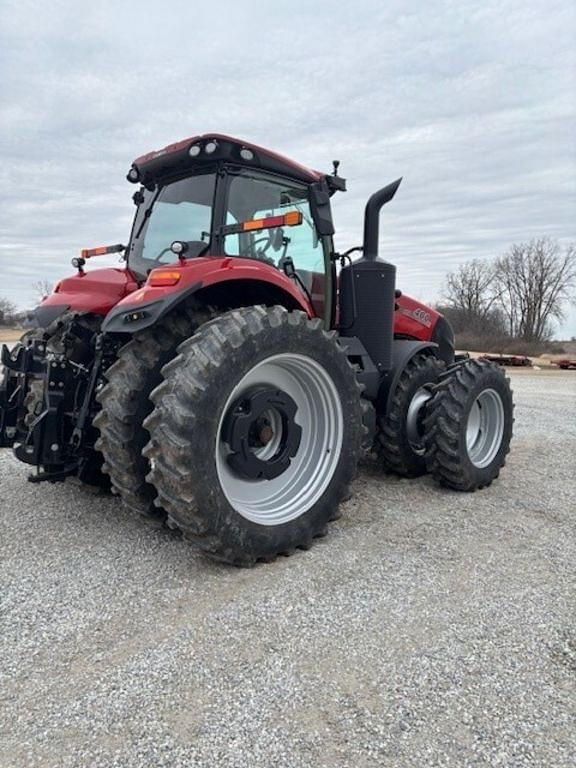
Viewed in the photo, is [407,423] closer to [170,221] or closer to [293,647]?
[170,221]

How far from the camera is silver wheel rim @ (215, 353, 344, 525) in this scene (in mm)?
3328

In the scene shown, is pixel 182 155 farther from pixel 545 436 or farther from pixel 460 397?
pixel 545 436

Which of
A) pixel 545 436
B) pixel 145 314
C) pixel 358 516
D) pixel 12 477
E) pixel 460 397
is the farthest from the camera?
pixel 545 436

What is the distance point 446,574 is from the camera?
3033 mm

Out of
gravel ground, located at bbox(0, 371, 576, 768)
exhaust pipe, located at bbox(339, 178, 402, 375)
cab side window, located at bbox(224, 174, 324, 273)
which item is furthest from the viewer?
exhaust pipe, located at bbox(339, 178, 402, 375)

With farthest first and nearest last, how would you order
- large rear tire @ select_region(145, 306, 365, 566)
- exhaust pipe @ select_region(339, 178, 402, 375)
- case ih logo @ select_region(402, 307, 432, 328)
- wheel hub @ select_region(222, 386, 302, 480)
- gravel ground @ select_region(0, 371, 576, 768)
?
1. case ih logo @ select_region(402, 307, 432, 328)
2. exhaust pipe @ select_region(339, 178, 402, 375)
3. wheel hub @ select_region(222, 386, 302, 480)
4. large rear tire @ select_region(145, 306, 365, 566)
5. gravel ground @ select_region(0, 371, 576, 768)

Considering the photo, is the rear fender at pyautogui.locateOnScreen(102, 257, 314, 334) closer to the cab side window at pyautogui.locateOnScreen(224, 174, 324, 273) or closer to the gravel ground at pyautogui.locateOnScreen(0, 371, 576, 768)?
the cab side window at pyautogui.locateOnScreen(224, 174, 324, 273)

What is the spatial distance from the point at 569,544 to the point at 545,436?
13.2ft

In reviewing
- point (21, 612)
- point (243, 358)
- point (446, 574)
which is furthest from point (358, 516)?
point (21, 612)

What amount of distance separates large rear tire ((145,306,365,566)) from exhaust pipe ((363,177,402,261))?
140cm

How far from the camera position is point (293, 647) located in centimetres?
232

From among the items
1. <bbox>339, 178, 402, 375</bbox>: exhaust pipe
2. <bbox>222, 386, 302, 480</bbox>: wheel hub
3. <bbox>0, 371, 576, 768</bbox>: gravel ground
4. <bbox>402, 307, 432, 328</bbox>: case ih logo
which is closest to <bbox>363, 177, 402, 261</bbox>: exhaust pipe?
<bbox>339, 178, 402, 375</bbox>: exhaust pipe

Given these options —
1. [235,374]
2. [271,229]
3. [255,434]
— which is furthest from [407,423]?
[235,374]

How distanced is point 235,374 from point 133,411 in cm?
60
